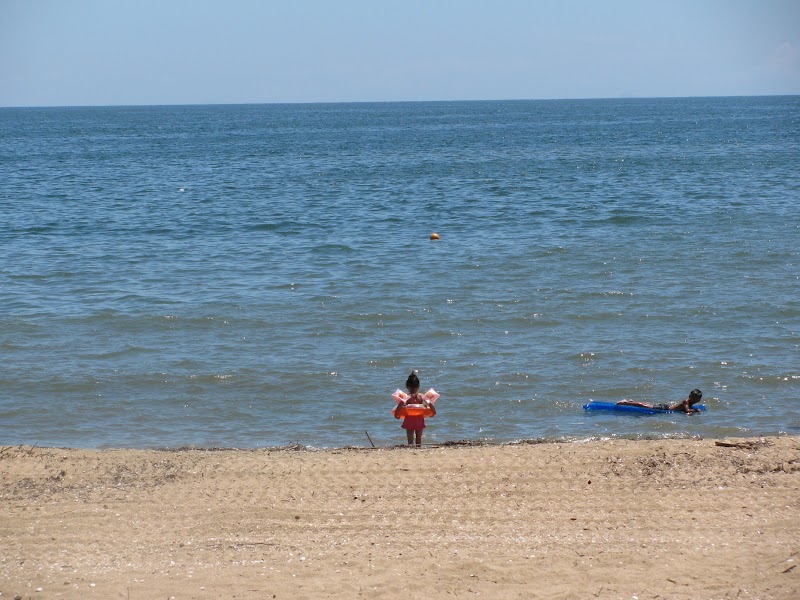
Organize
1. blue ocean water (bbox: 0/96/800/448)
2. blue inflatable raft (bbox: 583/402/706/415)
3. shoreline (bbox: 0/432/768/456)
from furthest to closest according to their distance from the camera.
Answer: blue ocean water (bbox: 0/96/800/448) → blue inflatable raft (bbox: 583/402/706/415) → shoreline (bbox: 0/432/768/456)

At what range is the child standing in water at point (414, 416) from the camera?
9.75 m

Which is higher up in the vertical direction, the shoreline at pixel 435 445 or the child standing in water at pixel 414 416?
the child standing in water at pixel 414 416

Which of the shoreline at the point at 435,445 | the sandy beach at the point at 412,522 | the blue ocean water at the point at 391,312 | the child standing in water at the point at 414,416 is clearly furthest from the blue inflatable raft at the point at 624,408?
the child standing in water at the point at 414,416

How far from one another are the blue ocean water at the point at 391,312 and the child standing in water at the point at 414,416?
66 cm

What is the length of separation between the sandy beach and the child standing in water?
68 cm

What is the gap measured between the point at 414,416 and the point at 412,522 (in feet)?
8.92

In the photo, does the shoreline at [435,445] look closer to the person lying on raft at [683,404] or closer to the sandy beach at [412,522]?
the sandy beach at [412,522]

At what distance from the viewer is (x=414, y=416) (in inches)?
384

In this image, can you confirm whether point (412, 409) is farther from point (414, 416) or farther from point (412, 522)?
point (412, 522)

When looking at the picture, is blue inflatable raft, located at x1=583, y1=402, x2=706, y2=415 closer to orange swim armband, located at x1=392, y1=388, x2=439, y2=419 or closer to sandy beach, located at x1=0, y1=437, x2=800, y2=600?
sandy beach, located at x1=0, y1=437, x2=800, y2=600

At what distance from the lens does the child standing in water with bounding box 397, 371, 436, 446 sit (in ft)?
32.0

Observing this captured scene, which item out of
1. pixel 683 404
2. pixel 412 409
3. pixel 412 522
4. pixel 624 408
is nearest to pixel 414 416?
pixel 412 409

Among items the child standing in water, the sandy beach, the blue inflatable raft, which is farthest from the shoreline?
the blue inflatable raft

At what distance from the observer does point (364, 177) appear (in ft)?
Answer: 132
